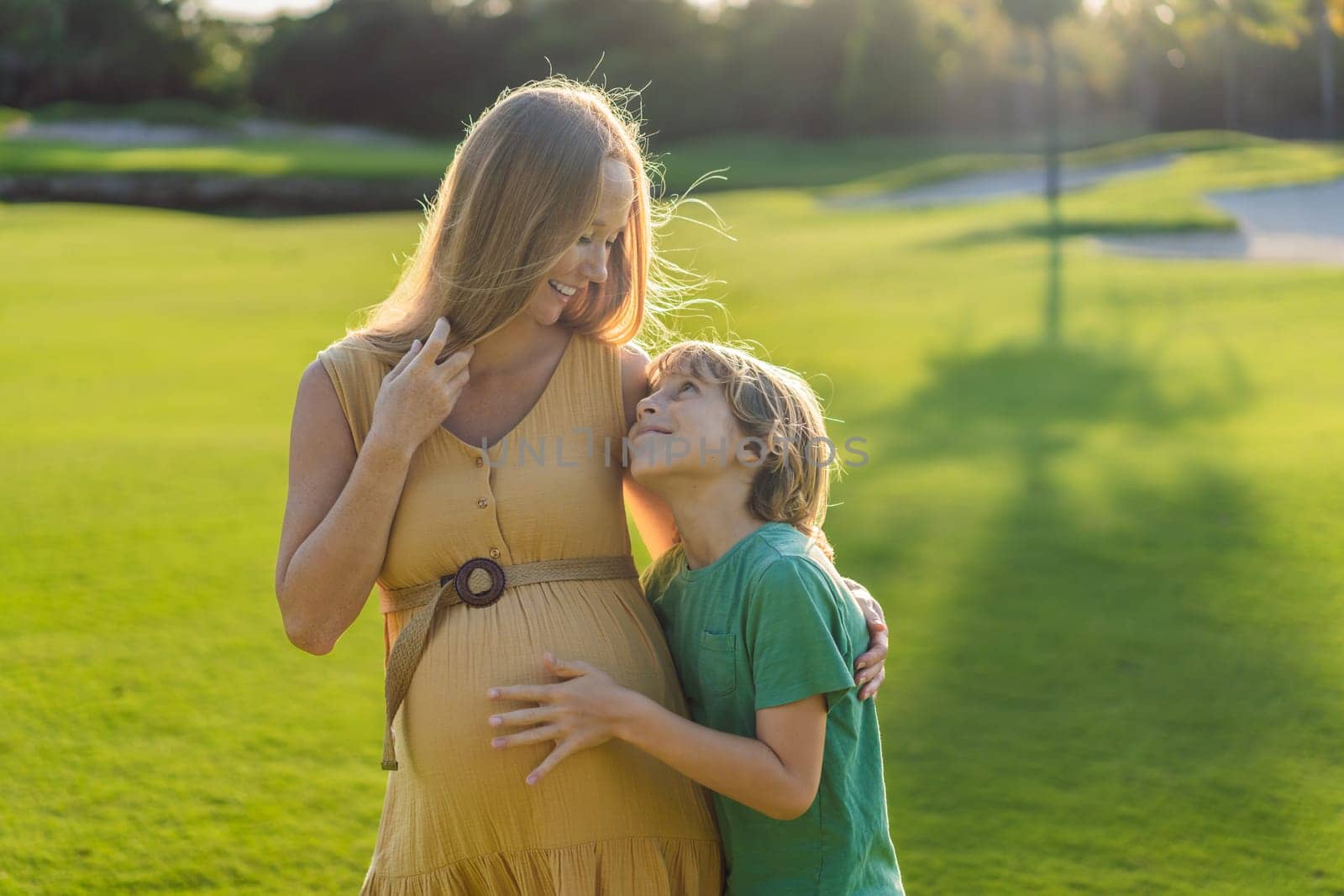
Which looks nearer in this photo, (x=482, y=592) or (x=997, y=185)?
(x=482, y=592)

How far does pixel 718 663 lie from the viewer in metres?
1.86

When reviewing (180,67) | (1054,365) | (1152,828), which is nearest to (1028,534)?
(1152,828)

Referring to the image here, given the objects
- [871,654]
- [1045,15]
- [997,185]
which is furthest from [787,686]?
[997,185]

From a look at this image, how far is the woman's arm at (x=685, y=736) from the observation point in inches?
67.3

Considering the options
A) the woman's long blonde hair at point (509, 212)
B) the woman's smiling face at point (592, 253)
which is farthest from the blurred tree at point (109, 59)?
the woman's smiling face at point (592, 253)

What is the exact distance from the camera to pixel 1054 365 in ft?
30.3

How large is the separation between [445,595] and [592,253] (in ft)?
1.81

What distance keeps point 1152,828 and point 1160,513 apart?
2.74 metres

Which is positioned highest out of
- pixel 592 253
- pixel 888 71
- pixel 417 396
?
pixel 888 71

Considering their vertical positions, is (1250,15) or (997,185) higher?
(1250,15)

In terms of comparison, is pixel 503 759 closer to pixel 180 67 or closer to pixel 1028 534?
pixel 1028 534

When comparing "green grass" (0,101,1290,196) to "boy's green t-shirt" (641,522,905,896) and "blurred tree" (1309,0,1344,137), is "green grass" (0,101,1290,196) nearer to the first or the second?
"blurred tree" (1309,0,1344,137)

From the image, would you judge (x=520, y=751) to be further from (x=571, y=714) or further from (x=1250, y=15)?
(x=1250, y=15)

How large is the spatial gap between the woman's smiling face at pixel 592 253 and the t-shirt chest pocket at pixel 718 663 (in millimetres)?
539
